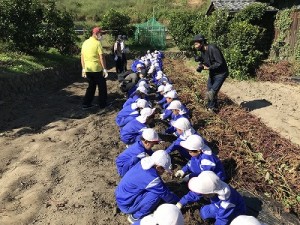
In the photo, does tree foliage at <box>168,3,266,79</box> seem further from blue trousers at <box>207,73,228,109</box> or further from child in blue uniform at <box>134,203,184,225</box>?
child in blue uniform at <box>134,203,184,225</box>

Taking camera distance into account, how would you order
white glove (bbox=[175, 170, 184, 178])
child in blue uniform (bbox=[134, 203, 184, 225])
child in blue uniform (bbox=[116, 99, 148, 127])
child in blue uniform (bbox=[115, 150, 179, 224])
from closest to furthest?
child in blue uniform (bbox=[134, 203, 184, 225]) < child in blue uniform (bbox=[115, 150, 179, 224]) < white glove (bbox=[175, 170, 184, 178]) < child in blue uniform (bbox=[116, 99, 148, 127])

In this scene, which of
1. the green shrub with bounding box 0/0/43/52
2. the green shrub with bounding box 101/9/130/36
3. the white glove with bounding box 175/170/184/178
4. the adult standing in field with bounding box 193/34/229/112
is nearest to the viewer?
the white glove with bounding box 175/170/184/178

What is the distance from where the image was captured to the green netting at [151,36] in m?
25.6

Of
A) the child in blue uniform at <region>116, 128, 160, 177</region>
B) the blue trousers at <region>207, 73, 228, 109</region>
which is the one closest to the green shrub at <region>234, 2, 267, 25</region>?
the blue trousers at <region>207, 73, 228, 109</region>

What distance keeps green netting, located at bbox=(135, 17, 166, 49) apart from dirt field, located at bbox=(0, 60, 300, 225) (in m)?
17.8

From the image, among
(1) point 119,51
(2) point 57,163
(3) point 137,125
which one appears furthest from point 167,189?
(1) point 119,51

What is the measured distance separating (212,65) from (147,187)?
4.28 meters

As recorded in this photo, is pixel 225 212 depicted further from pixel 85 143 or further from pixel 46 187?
pixel 85 143

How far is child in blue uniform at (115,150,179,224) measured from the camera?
3725mm

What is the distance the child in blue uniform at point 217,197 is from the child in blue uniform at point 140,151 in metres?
1.05

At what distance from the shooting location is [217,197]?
365 centimetres

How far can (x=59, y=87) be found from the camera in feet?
36.0

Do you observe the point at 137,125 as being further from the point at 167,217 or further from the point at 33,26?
the point at 33,26

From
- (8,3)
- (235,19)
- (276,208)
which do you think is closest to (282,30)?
(235,19)
